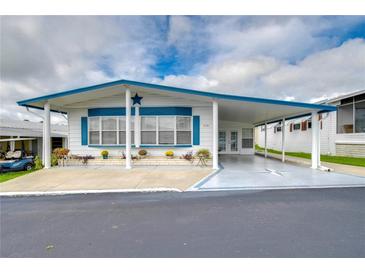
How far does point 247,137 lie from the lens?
16266 millimetres

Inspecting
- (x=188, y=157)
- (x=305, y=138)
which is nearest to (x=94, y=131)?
(x=188, y=157)

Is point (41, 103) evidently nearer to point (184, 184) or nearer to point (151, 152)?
point (151, 152)

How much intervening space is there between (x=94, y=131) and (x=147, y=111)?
3.12 metres

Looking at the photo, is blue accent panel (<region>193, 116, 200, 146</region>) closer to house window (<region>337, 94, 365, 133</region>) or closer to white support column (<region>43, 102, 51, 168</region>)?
white support column (<region>43, 102, 51, 168</region>)

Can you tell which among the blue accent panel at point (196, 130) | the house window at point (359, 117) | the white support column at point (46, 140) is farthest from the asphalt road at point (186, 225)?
the house window at point (359, 117)

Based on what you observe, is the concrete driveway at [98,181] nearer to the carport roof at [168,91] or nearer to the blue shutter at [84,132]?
the blue shutter at [84,132]

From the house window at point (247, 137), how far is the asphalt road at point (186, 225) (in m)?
11.2

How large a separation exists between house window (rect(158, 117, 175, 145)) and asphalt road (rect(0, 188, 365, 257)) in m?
5.23

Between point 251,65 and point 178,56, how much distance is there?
636cm

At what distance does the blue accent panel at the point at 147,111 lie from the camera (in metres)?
9.92

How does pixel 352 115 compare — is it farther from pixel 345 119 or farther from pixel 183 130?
pixel 183 130

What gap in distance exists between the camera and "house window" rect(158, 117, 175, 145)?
33.0 ft
